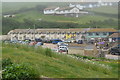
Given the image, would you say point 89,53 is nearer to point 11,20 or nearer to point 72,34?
point 72,34

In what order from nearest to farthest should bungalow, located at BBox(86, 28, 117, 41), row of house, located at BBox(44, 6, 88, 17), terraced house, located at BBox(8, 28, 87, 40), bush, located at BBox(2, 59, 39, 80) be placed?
bush, located at BBox(2, 59, 39, 80) < bungalow, located at BBox(86, 28, 117, 41) < terraced house, located at BBox(8, 28, 87, 40) < row of house, located at BBox(44, 6, 88, 17)

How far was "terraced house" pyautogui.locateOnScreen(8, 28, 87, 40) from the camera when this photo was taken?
66.3 ft

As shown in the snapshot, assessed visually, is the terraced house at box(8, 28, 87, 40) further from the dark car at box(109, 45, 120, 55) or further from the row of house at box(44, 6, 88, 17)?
the dark car at box(109, 45, 120, 55)

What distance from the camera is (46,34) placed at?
21078mm

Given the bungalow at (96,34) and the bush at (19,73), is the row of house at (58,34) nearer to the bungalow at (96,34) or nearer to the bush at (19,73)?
the bungalow at (96,34)

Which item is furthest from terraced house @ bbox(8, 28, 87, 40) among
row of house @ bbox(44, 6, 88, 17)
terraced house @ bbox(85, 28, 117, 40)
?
row of house @ bbox(44, 6, 88, 17)

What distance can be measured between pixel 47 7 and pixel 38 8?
1165 mm

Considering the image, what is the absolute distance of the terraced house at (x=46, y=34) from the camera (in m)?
20.2

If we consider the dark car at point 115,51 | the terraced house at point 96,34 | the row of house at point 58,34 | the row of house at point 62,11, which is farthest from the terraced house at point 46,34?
the dark car at point 115,51

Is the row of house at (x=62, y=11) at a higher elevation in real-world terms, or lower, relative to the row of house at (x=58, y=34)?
higher

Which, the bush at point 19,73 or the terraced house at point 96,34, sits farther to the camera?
the terraced house at point 96,34

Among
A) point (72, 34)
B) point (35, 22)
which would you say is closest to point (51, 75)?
point (72, 34)

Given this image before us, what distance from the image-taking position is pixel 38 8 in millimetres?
23109

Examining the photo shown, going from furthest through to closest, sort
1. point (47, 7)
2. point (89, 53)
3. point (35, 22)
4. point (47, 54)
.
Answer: point (35, 22) → point (47, 7) → point (89, 53) → point (47, 54)
